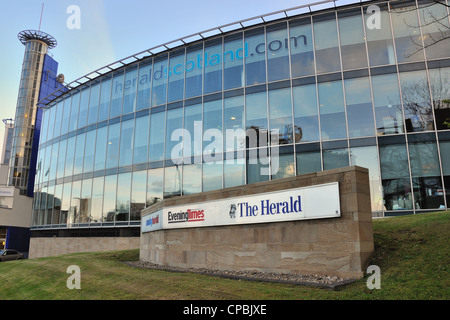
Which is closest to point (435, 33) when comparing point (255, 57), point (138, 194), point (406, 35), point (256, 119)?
point (406, 35)

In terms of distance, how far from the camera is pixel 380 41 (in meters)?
20.8

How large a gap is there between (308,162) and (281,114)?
3537mm

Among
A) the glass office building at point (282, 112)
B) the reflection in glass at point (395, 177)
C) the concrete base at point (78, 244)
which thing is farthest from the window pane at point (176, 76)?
the reflection in glass at point (395, 177)

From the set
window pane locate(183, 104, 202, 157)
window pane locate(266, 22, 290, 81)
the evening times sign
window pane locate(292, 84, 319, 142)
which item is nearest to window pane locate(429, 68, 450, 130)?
window pane locate(292, 84, 319, 142)

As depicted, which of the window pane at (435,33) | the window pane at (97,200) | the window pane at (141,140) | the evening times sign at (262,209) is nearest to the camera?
the evening times sign at (262,209)

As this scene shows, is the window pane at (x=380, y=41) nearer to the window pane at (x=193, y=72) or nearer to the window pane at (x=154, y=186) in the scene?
the window pane at (x=193, y=72)

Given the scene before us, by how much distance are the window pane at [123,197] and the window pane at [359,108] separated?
663 inches

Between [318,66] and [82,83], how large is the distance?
2303cm

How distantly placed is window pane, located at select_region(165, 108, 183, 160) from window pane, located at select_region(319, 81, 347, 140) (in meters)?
10.1

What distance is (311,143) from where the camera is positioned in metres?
20.8

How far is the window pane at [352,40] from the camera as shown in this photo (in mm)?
21047

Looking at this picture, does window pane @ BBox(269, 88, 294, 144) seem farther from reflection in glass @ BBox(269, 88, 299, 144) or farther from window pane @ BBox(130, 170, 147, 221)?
window pane @ BBox(130, 170, 147, 221)

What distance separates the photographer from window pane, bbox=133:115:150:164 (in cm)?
2738
